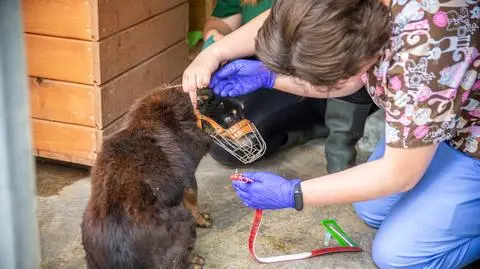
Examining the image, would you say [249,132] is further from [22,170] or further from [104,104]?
[22,170]

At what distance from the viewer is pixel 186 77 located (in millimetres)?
2824

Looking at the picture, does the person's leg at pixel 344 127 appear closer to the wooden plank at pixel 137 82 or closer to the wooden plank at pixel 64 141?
the wooden plank at pixel 137 82

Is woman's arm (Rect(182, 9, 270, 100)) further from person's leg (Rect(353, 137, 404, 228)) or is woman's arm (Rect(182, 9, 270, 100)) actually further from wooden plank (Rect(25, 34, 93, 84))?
person's leg (Rect(353, 137, 404, 228))

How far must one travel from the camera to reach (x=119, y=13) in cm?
339

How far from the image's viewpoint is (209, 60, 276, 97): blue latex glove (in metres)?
2.87

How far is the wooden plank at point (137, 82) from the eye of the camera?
338 centimetres

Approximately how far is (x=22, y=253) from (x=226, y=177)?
1996mm

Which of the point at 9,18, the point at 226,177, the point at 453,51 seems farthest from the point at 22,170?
the point at 226,177

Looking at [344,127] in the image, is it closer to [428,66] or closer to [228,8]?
[228,8]

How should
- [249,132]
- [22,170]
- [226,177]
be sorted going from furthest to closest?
1. [226,177]
2. [249,132]
3. [22,170]

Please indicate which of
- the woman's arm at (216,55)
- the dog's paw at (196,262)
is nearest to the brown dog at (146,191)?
the dog's paw at (196,262)

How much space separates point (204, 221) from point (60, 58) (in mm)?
1133

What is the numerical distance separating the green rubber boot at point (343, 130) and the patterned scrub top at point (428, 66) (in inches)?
46.0

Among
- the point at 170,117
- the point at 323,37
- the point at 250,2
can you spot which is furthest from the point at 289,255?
the point at 250,2
